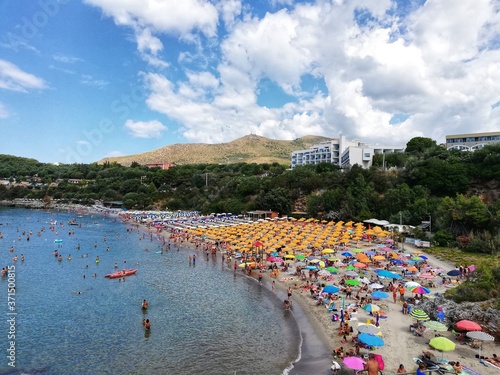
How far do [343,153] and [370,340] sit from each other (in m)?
78.1

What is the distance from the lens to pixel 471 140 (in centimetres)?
7950

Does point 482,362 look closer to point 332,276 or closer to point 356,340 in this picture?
point 356,340

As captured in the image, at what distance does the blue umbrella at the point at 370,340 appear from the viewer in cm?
1509

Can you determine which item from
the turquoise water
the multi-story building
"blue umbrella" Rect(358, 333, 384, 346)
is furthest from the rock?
the multi-story building

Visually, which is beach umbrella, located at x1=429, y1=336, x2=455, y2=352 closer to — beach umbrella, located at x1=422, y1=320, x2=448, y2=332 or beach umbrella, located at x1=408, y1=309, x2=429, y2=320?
beach umbrella, located at x1=422, y1=320, x2=448, y2=332

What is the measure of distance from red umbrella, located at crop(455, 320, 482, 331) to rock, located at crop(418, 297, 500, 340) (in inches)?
49.0

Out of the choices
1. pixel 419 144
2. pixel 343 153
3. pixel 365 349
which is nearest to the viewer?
pixel 365 349

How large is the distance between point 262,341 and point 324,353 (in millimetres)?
3513

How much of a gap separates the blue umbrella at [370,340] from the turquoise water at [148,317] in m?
3.38

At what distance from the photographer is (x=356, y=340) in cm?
1705

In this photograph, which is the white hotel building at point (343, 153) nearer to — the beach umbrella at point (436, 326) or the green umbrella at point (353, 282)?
the green umbrella at point (353, 282)

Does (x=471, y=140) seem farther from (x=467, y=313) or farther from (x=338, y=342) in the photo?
(x=338, y=342)

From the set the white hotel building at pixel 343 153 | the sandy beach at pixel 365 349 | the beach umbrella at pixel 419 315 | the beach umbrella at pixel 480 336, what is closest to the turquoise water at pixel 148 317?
the sandy beach at pixel 365 349

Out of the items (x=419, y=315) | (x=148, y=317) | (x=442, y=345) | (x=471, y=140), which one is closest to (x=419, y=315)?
(x=419, y=315)
